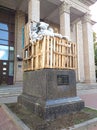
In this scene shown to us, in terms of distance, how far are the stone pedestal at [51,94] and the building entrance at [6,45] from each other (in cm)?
1065

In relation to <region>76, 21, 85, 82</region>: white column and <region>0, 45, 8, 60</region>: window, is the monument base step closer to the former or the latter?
<region>0, 45, 8, 60</region>: window

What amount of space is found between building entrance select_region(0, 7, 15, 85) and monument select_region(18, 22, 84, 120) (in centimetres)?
1033

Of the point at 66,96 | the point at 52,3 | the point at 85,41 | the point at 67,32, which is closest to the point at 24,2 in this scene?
the point at 52,3

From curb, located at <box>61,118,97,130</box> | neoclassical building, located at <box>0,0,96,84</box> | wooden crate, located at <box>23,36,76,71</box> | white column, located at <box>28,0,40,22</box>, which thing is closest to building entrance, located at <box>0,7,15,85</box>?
neoclassical building, located at <box>0,0,96,84</box>

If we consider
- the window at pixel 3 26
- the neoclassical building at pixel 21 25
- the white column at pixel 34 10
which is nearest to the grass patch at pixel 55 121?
the white column at pixel 34 10

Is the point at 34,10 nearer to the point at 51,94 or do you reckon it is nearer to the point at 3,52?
the point at 3,52

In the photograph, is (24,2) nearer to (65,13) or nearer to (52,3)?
(52,3)

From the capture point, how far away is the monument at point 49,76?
4301 millimetres

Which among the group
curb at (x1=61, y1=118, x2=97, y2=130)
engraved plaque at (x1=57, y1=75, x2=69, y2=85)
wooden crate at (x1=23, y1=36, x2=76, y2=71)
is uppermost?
wooden crate at (x1=23, y1=36, x2=76, y2=71)

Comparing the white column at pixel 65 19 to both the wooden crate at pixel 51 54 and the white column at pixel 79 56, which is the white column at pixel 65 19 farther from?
the wooden crate at pixel 51 54

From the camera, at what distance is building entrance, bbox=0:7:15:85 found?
49.7ft

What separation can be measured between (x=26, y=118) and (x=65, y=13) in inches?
543

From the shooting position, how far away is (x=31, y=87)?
5.11 m

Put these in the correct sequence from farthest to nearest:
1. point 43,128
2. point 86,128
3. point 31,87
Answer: point 31,87
point 86,128
point 43,128
